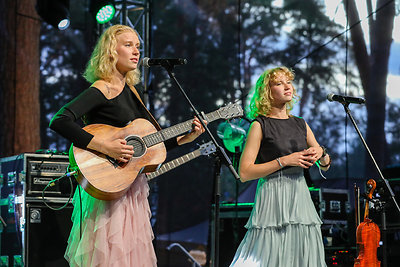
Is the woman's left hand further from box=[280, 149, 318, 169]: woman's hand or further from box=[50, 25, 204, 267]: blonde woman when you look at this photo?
box=[50, 25, 204, 267]: blonde woman

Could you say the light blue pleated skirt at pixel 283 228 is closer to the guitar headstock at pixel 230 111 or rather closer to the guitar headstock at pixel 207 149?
the guitar headstock at pixel 230 111

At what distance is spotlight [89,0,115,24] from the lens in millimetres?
6957

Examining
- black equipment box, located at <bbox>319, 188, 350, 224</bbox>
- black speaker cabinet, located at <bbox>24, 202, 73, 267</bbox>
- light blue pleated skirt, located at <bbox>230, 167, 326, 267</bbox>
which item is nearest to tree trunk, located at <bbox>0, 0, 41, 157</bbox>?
black speaker cabinet, located at <bbox>24, 202, 73, 267</bbox>

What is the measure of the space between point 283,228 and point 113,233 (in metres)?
1.21

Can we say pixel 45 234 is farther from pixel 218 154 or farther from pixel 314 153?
pixel 314 153

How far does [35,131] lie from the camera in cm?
912

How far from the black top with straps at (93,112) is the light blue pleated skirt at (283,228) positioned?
1091 millimetres

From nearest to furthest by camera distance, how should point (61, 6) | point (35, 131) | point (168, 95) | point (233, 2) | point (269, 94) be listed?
point (269, 94) < point (61, 6) < point (35, 131) < point (168, 95) < point (233, 2)

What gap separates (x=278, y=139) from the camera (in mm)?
4070

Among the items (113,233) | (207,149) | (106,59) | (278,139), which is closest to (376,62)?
(207,149)

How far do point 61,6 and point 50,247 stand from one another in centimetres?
321

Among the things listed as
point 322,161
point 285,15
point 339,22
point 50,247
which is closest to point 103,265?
point 322,161

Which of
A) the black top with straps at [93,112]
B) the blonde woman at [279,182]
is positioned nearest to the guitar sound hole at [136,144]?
the black top with straps at [93,112]

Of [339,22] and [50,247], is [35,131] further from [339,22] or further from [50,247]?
[339,22]
